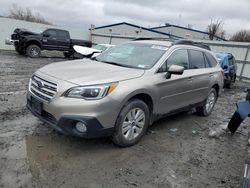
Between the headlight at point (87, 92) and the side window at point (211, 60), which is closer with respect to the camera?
the headlight at point (87, 92)

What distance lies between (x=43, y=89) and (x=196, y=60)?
3465mm

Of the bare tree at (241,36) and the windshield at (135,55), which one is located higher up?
the bare tree at (241,36)

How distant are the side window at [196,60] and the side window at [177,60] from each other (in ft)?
0.76

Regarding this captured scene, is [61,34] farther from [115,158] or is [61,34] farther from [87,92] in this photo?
[115,158]

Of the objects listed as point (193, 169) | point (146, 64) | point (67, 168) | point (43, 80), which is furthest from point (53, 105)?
point (193, 169)

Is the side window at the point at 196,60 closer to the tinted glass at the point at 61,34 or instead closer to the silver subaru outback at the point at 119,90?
the silver subaru outback at the point at 119,90

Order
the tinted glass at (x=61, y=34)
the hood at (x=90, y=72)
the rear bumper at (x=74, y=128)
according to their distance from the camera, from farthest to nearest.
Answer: the tinted glass at (x=61, y=34) < the hood at (x=90, y=72) < the rear bumper at (x=74, y=128)

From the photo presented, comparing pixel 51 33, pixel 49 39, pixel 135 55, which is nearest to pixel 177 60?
pixel 135 55

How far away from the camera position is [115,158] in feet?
12.4

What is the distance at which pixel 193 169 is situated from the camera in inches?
147

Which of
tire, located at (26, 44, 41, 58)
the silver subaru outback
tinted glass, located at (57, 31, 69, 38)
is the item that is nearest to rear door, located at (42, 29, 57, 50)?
tinted glass, located at (57, 31, 69, 38)

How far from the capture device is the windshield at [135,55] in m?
4.52

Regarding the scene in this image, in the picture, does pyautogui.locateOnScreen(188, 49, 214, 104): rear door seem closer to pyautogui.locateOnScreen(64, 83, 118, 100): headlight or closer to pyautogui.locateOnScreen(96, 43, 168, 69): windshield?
pyautogui.locateOnScreen(96, 43, 168, 69): windshield

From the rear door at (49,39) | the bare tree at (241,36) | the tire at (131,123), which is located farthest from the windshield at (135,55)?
the bare tree at (241,36)
